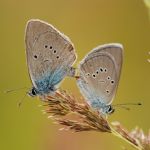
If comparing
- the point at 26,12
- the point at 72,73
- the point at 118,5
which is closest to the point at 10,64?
the point at 26,12

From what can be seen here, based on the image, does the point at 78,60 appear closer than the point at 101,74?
No

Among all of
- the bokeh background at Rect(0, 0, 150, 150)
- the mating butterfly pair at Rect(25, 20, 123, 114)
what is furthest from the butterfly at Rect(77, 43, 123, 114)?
the bokeh background at Rect(0, 0, 150, 150)

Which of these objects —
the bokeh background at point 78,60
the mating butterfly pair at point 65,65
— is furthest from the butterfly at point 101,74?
the bokeh background at point 78,60

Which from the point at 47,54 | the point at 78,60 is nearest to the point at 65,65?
the point at 47,54

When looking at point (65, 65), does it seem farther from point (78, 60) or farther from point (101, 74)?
point (78, 60)

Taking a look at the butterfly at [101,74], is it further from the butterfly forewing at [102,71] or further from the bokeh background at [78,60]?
the bokeh background at [78,60]
